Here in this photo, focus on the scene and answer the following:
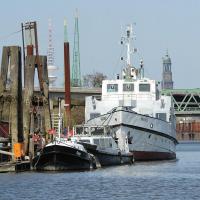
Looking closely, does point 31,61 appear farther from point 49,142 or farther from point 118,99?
point 118,99

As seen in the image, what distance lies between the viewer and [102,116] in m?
89.2

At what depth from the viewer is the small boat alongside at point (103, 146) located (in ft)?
248

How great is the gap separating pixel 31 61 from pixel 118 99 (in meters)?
22.7

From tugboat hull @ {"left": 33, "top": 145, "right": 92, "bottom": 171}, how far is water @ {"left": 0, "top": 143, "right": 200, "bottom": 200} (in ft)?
4.79

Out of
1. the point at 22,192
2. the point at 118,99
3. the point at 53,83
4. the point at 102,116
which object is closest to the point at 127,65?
the point at 118,99

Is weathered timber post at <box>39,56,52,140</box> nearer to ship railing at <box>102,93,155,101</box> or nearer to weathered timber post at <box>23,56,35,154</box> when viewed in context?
weathered timber post at <box>23,56,35,154</box>

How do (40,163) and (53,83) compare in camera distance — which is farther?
(53,83)

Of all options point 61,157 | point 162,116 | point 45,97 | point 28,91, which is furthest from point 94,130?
point 61,157

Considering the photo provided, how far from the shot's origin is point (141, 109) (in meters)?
94.8

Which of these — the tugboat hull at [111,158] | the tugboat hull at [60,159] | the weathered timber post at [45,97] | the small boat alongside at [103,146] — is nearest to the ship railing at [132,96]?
the small boat alongside at [103,146]

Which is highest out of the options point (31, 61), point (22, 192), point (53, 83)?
point (53, 83)

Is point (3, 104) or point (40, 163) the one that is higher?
point (3, 104)

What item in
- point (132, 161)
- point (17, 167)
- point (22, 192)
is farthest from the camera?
point (132, 161)

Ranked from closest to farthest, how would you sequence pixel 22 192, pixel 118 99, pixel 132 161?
pixel 22 192
pixel 132 161
pixel 118 99
